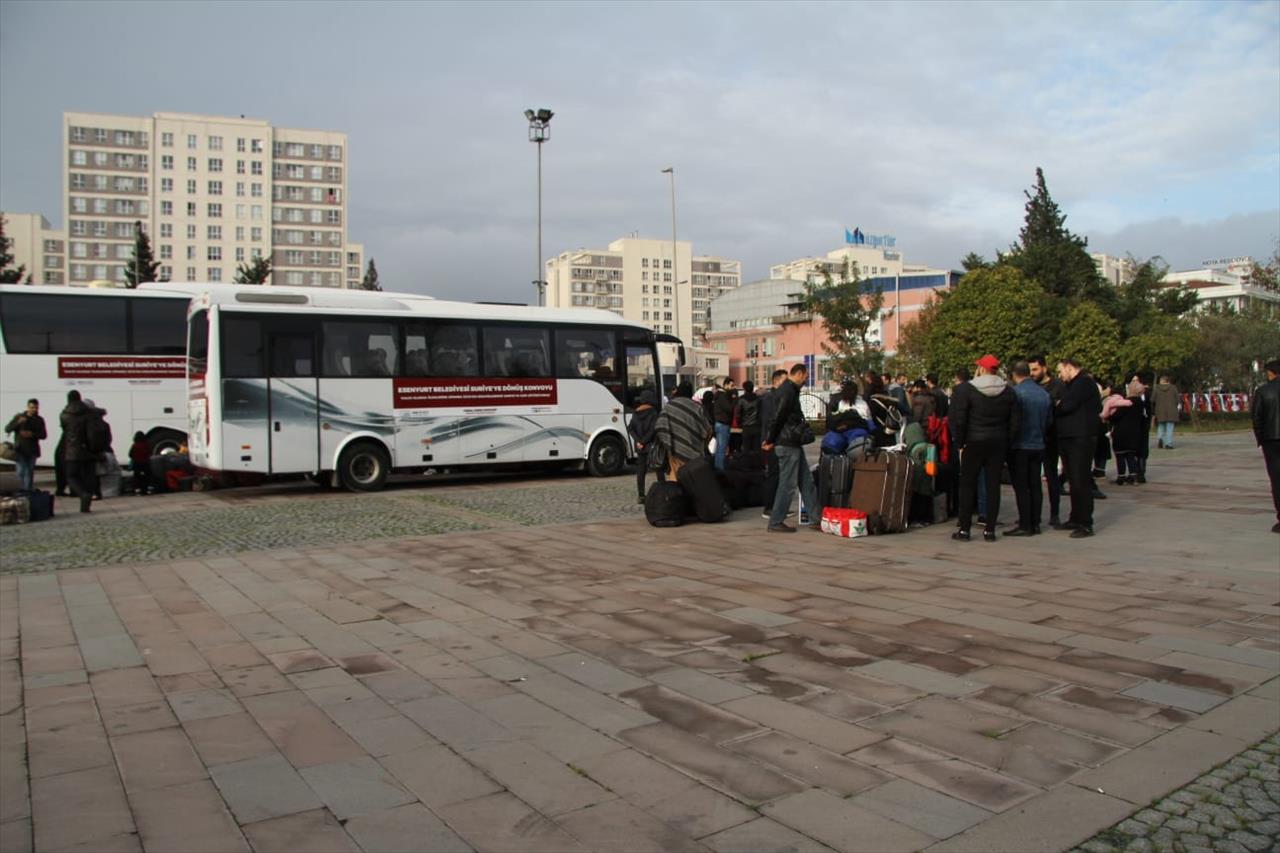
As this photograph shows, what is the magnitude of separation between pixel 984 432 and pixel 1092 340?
50594 millimetres

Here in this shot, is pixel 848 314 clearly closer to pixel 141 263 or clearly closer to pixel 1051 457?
pixel 1051 457

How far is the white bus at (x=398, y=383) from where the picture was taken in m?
15.6

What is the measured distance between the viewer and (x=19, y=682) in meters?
5.28

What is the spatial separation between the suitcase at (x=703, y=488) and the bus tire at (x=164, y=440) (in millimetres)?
12542

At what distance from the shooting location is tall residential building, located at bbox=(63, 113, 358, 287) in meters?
110

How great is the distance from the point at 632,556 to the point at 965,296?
54.6 metres

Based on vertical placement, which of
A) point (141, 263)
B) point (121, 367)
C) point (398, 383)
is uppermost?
point (141, 263)

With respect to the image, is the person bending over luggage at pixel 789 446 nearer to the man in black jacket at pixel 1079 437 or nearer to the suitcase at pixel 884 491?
the suitcase at pixel 884 491

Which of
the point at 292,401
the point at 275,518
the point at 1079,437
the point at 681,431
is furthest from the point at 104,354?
the point at 1079,437

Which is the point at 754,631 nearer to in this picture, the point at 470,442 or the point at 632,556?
the point at 632,556

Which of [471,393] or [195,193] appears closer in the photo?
[471,393]

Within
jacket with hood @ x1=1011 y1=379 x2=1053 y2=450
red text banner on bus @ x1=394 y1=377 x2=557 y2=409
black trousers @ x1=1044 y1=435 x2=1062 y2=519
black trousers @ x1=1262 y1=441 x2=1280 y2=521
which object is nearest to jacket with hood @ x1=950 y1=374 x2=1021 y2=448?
jacket with hood @ x1=1011 y1=379 x2=1053 y2=450

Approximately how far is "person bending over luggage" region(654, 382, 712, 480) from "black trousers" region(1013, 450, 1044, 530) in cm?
353

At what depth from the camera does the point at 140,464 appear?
17.2 metres
